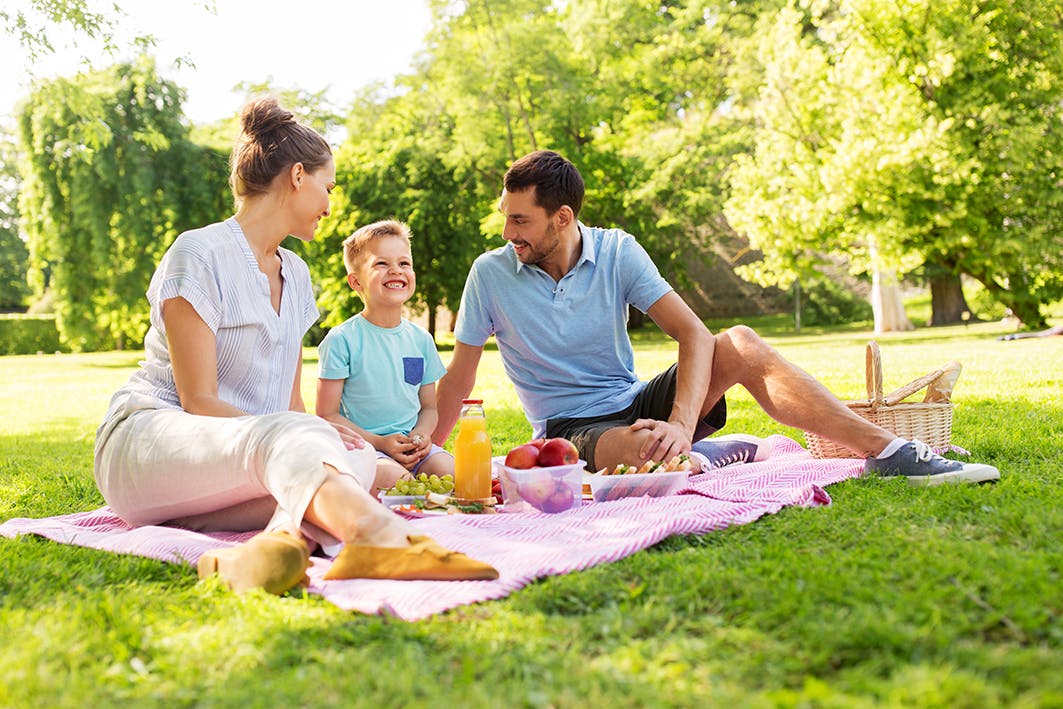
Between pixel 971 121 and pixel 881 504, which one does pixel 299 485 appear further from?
pixel 971 121

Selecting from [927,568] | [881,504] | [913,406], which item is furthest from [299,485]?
[913,406]

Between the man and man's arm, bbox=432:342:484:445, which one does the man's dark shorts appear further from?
man's arm, bbox=432:342:484:445

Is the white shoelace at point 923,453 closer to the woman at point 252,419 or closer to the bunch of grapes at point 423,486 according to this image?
the bunch of grapes at point 423,486

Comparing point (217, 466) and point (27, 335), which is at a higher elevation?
point (27, 335)

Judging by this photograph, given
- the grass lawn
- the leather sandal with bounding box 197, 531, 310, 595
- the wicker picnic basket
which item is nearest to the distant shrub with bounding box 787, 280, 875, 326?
the wicker picnic basket

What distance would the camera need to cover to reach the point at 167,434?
273 cm

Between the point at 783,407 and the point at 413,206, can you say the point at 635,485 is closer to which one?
the point at 783,407

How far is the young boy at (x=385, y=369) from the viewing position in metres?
3.94

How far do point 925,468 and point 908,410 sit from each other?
20.6 inches

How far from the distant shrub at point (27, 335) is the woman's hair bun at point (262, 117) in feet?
96.0

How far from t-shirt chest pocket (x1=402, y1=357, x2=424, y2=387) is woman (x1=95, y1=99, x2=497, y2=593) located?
65 cm

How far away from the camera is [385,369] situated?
159 inches

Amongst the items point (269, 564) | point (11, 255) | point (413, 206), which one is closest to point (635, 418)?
point (269, 564)

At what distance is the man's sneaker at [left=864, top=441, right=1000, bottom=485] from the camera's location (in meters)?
3.42
